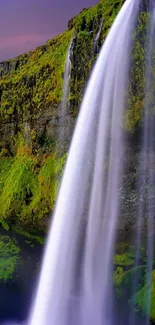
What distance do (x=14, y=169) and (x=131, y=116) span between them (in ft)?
30.9

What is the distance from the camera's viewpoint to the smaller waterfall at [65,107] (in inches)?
579

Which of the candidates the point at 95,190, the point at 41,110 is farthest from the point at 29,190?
the point at 95,190

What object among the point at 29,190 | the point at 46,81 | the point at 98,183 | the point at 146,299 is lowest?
the point at 146,299

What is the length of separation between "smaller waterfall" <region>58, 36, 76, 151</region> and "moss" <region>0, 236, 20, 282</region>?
457cm

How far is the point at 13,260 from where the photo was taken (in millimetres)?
12023

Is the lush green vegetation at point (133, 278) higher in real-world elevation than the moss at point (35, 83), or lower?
lower

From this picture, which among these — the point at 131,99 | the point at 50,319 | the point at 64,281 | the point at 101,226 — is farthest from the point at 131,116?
the point at 50,319

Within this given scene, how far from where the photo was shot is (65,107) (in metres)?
15.1

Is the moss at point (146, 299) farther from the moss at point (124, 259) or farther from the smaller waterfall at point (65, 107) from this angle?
the smaller waterfall at point (65, 107)

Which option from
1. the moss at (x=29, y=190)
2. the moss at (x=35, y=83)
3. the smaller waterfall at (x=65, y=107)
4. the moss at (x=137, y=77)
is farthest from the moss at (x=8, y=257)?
the moss at (x=35, y=83)

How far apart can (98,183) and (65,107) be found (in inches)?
210

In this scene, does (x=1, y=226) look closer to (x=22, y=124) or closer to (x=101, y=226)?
(x=22, y=124)


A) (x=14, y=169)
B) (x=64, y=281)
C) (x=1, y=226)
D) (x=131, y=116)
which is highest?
(x=14, y=169)

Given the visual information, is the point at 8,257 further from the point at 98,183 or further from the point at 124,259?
the point at 98,183
